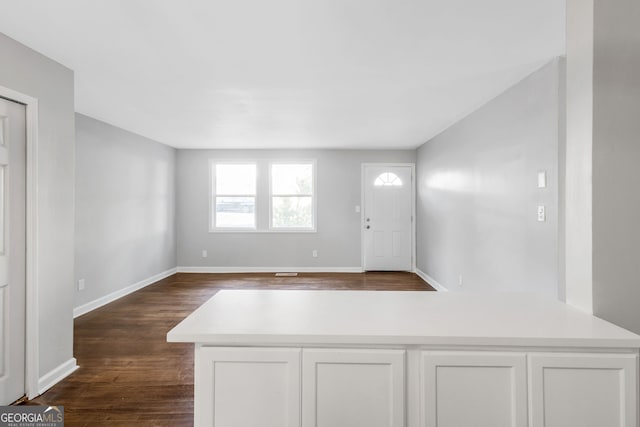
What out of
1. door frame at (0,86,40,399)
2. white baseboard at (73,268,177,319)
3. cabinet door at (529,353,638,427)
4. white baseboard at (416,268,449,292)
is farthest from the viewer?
white baseboard at (416,268,449,292)

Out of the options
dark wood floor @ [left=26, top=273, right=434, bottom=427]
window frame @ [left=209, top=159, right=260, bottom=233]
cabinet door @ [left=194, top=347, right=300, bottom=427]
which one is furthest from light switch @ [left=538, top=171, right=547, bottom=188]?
window frame @ [left=209, top=159, right=260, bottom=233]

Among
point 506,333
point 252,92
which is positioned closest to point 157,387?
point 506,333

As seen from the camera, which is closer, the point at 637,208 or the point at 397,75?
the point at 637,208

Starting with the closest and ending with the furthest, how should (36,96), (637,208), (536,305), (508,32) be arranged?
(637,208) < (536,305) < (508,32) < (36,96)

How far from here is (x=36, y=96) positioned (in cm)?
231

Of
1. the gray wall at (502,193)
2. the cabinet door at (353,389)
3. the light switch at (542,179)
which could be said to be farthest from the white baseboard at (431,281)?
the cabinet door at (353,389)

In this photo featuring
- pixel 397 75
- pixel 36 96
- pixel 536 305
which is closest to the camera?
pixel 536 305

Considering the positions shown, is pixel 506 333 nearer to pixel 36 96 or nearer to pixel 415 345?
pixel 415 345

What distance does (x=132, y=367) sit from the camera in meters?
2.74

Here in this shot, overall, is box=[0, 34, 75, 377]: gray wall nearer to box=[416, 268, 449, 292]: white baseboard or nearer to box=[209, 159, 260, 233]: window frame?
box=[209, 159, 260, 233]: window frame

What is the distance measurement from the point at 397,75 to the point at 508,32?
88cm

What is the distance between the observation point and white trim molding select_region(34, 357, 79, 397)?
7.77 ft

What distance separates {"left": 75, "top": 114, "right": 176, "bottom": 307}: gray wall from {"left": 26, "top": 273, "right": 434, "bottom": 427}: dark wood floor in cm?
47

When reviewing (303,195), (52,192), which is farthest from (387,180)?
(52,192)
